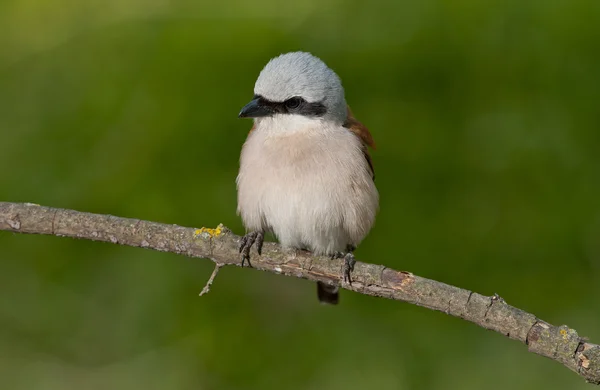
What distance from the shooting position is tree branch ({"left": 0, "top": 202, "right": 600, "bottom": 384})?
9.77 feet

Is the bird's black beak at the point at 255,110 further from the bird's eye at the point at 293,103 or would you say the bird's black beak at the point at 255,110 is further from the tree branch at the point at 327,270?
the tree branch at the point at 327,270

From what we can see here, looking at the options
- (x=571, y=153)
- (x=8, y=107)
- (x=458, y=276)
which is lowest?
(x=458, y=276)

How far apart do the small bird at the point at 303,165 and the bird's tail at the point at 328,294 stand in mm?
591

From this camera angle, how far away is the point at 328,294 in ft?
16.1

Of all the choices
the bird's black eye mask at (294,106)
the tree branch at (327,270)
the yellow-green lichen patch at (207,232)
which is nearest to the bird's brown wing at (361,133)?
the bird's black eye mask at (294,106)

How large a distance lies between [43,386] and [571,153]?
12.8 feet

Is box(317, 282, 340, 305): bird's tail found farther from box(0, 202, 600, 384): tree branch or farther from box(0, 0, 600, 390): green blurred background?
box(0, 202, 600, 384): tree branch

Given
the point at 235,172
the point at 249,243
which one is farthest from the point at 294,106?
the point at 235,172

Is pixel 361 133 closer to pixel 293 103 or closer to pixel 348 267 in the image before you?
pixel 293 103

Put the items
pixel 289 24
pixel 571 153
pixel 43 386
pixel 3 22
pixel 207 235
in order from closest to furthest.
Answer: pixel 207 235
pixel 43 386
pixel 571 153
pixel 289 24
pixel 3 22

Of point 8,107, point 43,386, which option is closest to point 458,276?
point 43,386

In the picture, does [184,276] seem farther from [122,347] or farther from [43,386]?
[43,386]

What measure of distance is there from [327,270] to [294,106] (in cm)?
100

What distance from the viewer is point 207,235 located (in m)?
3.54
